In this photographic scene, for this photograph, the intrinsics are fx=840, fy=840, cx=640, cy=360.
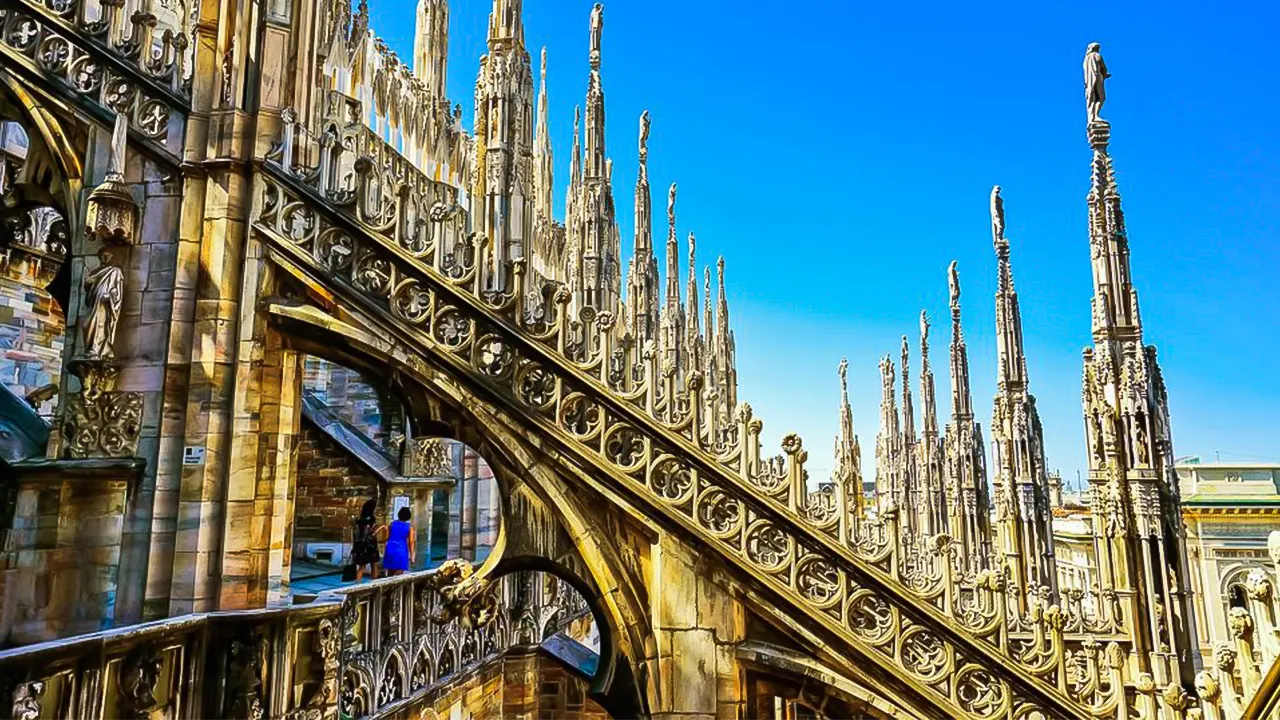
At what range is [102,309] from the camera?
6.91 meters

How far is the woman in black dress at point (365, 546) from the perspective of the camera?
436 inches

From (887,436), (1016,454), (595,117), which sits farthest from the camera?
(887,436)

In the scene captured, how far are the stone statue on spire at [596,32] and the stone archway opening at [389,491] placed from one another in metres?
11.7

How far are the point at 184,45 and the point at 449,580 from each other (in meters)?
5.54

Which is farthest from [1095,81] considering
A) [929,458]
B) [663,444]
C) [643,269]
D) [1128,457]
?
[929,458]

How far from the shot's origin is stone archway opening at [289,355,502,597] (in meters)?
13.0

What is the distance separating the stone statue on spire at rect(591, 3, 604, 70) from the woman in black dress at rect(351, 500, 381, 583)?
14.1 meters

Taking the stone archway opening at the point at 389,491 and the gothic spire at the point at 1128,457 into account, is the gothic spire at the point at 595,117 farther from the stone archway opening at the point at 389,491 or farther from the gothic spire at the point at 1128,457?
the gothic spire at the point at 1128,457

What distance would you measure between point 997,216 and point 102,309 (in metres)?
18.2

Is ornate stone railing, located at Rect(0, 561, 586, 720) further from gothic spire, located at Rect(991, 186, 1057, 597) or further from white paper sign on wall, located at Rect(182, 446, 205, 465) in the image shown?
gothic spire, located at Rect(991, 186, 1057, 597)

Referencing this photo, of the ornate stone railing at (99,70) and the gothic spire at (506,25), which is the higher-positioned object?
the gothic spire at (506,25)

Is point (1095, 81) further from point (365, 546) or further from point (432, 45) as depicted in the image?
point (432, 45)

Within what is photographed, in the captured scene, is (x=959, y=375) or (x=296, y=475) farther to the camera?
(x=959, y=375)

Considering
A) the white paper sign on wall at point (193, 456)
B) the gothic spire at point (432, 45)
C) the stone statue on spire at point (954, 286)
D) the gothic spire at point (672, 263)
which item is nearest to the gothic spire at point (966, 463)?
the stone statue on spire at point (954, 286)
